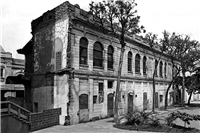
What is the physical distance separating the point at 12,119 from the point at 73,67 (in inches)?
225

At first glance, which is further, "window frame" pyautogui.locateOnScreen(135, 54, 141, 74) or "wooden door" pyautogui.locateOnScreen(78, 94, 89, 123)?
"window frame" pyautogui.locateOnScreen(135, 54, 141, 74)

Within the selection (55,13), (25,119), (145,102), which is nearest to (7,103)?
(25,119)

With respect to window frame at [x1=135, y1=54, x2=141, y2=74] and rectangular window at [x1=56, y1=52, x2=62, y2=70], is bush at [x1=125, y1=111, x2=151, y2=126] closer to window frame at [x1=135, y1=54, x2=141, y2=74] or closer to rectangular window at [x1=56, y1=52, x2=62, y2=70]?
rectangular window at [x1=56, y1=52, x2=62, y2=70]

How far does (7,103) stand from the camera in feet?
35.6

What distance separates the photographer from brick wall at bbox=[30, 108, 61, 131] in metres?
12.4

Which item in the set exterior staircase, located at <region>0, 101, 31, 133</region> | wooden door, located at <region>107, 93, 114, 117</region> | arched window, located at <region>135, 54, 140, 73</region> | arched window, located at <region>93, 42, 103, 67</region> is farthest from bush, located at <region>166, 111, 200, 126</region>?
arched window, located at <region>135, 54, 140, 73</region>

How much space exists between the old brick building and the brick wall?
527 mm

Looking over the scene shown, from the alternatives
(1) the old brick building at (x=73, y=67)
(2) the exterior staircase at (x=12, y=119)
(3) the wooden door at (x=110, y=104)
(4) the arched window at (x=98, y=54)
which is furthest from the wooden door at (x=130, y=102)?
(2) the exterior staircase at (x=12, y=119)

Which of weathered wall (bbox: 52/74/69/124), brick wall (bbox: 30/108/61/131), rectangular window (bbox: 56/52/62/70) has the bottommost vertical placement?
brick wall (bbox: 30/108/61/131)

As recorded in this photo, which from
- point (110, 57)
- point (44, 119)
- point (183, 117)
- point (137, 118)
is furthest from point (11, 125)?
point (110, 57)

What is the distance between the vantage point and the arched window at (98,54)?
17.1 m

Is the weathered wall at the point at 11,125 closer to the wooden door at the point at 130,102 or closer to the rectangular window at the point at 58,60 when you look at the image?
Result: the rectangular window at the point at 58,60

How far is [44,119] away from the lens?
13.2 m

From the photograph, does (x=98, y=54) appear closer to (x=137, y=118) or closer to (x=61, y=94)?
(x=61, y=94)
